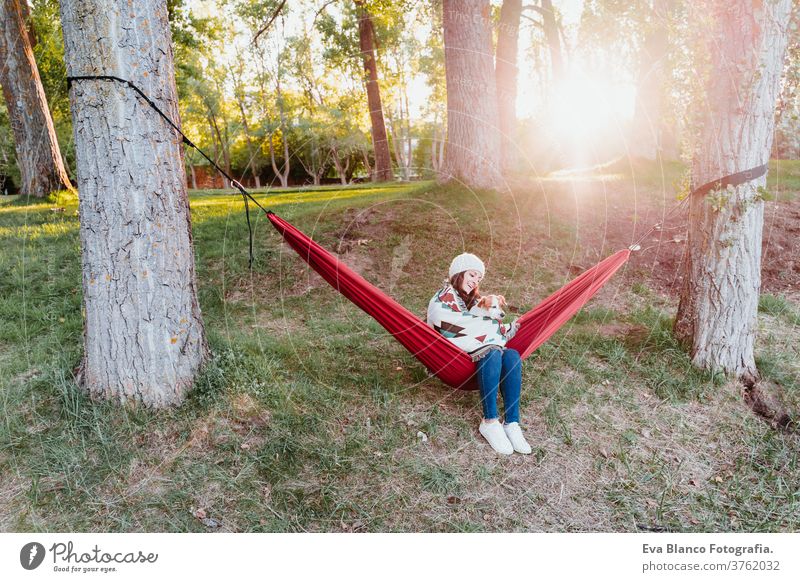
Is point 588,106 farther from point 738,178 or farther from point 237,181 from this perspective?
point 237,181

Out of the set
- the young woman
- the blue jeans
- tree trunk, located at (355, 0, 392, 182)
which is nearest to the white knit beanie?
the young woman

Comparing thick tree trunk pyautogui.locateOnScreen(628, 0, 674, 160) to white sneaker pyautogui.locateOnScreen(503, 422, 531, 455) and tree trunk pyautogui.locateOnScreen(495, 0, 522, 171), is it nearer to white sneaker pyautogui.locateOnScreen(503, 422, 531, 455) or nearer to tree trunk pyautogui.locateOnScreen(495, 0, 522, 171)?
tree trunk pyautogui.locateOnScreen(495, 0, 522, 171)

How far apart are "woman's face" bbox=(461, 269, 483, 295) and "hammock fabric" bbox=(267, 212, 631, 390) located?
12.2 inches

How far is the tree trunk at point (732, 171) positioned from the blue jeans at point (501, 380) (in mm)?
1254

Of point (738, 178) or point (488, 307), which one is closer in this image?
point (488, 307)

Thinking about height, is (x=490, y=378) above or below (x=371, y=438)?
above

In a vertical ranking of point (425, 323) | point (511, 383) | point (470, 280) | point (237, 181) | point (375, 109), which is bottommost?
point (511, 383)

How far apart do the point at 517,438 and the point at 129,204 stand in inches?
83.6

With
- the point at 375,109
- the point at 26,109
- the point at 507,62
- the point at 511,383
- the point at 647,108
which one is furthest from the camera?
the point at 375,109

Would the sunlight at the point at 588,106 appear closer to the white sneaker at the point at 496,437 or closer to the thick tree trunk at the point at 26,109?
the white sneaker at the point at 496,437

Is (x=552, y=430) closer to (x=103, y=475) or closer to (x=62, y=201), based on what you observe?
(x=103, y=475)

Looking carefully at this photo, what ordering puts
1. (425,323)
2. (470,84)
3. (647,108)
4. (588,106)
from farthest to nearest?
(588,106) < (647,108) < (470,84) < (425,323)

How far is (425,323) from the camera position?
2559mm

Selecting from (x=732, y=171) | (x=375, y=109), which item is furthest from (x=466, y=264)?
(x=375, y=109)
